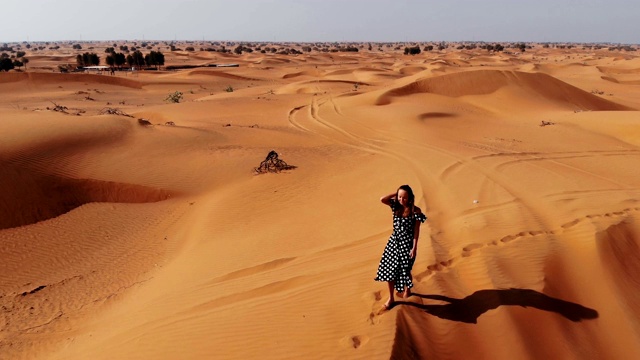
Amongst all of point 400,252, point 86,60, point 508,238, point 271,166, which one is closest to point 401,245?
point 400,252

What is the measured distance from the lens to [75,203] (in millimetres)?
10023

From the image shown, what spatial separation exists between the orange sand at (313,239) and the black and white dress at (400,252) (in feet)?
1.32

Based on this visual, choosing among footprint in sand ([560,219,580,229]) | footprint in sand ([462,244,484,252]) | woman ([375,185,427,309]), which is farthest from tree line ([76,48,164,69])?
woman ([375,185,427,309])

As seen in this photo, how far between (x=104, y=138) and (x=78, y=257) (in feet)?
19.6

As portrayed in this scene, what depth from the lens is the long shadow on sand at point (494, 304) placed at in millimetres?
4887

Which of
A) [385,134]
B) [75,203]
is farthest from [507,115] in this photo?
[75,203]

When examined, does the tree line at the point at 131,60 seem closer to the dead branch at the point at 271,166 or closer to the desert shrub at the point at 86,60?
the desert shrub at the point at 86,60

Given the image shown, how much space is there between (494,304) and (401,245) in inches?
54.0

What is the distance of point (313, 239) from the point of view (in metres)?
7.41

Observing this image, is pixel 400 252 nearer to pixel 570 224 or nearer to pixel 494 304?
pixel 494 304

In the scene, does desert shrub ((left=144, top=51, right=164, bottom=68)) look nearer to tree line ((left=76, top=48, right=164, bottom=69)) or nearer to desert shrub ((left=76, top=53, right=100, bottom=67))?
tree line ((left=76, top=48, right=164, bottom=69))

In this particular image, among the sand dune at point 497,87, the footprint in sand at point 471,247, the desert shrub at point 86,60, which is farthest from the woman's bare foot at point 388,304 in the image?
the desert shrub at point 86,60

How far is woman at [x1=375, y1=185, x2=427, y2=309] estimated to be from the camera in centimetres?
466

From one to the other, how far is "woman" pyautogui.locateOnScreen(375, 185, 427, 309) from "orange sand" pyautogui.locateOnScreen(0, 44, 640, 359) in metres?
0.40
